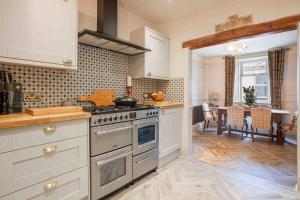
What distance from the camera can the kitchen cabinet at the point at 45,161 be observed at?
1178 mm

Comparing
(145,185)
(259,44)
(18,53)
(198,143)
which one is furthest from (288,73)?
(18,53)

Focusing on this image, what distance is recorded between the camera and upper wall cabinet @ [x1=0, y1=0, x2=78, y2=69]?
4.44 feet

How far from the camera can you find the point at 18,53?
4.62ft

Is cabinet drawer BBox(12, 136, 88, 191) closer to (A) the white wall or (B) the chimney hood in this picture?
(B) the chimney hood

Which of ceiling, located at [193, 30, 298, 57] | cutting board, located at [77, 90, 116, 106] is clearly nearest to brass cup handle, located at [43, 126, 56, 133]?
cutting board, located at [77, 90, 116, 106]

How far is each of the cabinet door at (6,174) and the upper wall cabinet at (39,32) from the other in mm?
748

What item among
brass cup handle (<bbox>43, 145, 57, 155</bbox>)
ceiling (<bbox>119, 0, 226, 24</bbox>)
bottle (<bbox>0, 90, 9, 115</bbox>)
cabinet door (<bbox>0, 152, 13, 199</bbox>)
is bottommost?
cabinet door (<bbox>0, 152, 13, 199</bbox>)

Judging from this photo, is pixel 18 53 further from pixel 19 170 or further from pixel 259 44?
pixel 259 44

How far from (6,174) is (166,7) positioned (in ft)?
9.10

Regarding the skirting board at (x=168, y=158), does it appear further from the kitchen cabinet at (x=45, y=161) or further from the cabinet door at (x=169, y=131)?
the kitchen cabinet at (x=45, y=161)

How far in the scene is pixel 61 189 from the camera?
1.45 m

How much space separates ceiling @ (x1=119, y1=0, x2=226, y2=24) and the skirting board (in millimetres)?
2340

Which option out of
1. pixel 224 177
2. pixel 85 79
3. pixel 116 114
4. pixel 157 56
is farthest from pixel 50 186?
pixel 157 56

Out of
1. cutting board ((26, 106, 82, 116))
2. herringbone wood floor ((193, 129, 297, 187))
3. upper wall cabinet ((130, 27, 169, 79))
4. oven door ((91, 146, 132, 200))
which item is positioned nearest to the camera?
cutting board ((26, 106, 82, 116))
